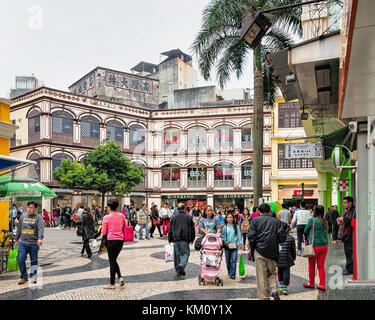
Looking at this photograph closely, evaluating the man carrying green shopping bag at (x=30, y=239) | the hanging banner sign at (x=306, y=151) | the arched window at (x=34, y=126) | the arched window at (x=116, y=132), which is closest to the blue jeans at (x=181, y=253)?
the man carrying green shopping bag at (x=30, y=239)

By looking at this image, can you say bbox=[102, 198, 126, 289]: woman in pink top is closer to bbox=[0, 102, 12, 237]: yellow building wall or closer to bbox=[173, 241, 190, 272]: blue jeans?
bbox=[173, 241, 190, 272]: blue jeans

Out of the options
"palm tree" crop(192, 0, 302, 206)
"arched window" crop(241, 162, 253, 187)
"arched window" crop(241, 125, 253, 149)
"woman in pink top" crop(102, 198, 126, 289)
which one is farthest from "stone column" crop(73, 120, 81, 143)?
"woman in pink top" crop(102, 198, 126, 289)

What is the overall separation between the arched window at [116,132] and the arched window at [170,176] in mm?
5238

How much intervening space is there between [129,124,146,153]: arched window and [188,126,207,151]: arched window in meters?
4.81

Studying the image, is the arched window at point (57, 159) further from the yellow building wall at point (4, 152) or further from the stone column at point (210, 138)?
the yellow building wall at point (4, 152)

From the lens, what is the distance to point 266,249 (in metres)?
6.52

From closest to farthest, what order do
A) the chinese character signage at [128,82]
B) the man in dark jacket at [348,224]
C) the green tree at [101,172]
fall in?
the man in dark jacket at [348,224]
the green tree at [101,172]
the chinese character signage at [128,82]

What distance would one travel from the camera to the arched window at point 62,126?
117 feet

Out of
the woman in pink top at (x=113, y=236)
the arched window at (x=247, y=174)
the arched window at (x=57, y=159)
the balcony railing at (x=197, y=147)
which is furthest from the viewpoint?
the balcony railing at (x=197, y=147)

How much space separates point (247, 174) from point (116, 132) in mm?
13614

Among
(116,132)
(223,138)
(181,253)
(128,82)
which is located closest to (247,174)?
(223,138)
